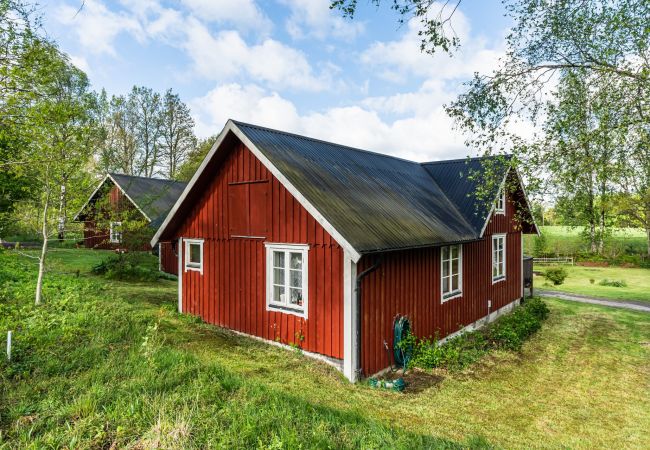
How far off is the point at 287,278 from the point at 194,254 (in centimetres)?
470

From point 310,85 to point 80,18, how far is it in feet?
44.3

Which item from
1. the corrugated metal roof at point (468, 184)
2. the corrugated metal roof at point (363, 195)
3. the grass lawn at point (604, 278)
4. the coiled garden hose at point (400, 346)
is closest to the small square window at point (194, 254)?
the corrugated metal roof at point (363, 195)

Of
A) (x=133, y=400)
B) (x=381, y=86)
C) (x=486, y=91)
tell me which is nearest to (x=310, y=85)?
(x=381, y=86)

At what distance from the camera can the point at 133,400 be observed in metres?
5.34

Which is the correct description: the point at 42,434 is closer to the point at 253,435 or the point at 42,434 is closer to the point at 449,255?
the point at 253,435

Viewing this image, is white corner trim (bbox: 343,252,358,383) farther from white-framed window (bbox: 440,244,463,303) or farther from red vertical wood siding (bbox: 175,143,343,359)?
white-framed window (bbox: 440,244,463,303)

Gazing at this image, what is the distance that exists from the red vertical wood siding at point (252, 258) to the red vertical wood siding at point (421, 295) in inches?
28.1

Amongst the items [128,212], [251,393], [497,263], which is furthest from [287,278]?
[497,263]

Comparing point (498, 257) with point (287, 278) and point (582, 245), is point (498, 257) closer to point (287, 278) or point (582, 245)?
point (287, 278)

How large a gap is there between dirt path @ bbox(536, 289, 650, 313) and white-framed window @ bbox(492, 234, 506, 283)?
7.79m

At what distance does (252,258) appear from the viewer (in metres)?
10.2

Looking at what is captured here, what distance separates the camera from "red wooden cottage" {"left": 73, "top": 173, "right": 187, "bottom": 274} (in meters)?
13.7

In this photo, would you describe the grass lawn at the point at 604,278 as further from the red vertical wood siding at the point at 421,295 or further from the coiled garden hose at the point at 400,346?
the coiled garden hose at the point at 400,346

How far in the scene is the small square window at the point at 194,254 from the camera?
38.8 ft
